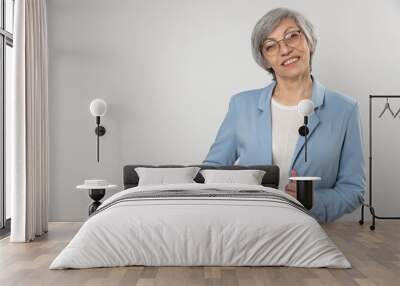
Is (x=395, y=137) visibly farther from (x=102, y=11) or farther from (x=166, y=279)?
(x=166, y=279)

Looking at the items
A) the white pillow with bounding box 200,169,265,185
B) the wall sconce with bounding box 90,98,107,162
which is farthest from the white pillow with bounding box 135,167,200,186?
the wall sconce with bounding box 90,98,107,162

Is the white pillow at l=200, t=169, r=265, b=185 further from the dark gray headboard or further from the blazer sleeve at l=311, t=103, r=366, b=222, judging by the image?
the blazer sleeve at l=311, t=103, r=366, b=222

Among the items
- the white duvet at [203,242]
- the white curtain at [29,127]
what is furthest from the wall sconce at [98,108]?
the white duvet at [203,242]

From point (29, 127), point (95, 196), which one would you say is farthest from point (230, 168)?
Result: point (29, 127)

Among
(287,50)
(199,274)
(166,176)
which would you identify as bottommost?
(199,274)

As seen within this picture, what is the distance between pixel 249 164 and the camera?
23.4 feet

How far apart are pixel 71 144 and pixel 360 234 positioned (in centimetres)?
352

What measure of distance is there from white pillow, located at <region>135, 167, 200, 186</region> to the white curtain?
41.7 inches

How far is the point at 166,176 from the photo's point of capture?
6508mm

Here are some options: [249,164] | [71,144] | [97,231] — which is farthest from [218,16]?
[97,231]

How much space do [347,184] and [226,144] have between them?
1.49m

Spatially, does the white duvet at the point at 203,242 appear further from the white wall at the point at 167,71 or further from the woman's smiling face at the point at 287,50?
the woman's smiling face at the point at 287,50

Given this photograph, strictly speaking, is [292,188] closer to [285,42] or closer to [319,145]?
[319,145]

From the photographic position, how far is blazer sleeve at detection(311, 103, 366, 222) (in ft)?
23.1
